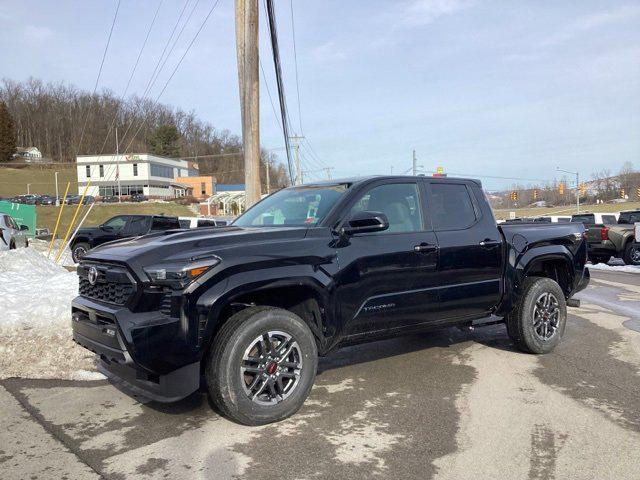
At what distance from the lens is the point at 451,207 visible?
5.56 meters

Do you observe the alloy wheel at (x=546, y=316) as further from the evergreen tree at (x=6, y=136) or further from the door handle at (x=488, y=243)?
the evergreen tree at (x=6, y=136)

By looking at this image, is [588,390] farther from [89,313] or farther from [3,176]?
[3,176]

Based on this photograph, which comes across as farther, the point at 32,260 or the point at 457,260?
the point at 32,260

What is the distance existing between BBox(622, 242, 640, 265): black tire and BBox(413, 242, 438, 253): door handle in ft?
48.3

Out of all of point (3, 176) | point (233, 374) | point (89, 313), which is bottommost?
point (233, 374)

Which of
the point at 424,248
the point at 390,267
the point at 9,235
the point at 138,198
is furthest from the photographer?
the point at 138,198

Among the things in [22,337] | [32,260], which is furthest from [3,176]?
[22,337]

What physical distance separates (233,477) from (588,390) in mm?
3235

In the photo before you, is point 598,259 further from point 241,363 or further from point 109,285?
point 109,285

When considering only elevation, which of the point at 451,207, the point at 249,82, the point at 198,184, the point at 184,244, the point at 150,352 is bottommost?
the point at 150,352

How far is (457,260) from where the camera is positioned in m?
5.24

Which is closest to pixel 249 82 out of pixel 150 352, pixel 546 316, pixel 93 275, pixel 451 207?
pixel 451 207

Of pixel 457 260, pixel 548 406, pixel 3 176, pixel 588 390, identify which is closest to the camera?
pixel 548 406

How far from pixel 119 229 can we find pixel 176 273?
1689cm
